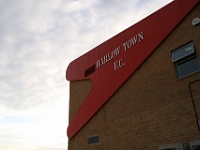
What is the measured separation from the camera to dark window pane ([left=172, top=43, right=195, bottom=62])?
832cm

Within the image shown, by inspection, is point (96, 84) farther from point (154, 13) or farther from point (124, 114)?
point (154, 13)

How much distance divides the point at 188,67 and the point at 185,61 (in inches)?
11.2

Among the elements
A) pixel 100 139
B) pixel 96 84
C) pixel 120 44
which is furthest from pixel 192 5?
pixel 100 139

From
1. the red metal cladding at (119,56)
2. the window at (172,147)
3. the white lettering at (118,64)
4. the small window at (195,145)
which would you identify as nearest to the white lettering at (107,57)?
the red metal cladding at (119,56)

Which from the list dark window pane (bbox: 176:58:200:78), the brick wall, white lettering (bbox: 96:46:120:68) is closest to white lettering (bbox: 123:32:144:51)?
white lettering (bbox: 96:46:120:68)

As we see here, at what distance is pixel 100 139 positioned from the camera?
10.3 meters

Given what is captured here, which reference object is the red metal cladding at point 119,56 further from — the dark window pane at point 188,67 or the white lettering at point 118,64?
the dark window pane at point 188,67

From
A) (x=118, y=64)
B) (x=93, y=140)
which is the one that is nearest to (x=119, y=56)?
(x=118, y=64)

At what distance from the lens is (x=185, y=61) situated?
334 inches

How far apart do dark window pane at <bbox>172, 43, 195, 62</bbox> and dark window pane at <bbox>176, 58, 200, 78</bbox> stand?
0.25 meters

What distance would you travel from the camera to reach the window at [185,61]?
8148 mm

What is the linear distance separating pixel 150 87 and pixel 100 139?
3208mm

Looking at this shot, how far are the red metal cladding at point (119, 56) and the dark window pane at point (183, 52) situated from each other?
884 mm

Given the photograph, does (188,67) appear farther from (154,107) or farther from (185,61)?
(154,107)
